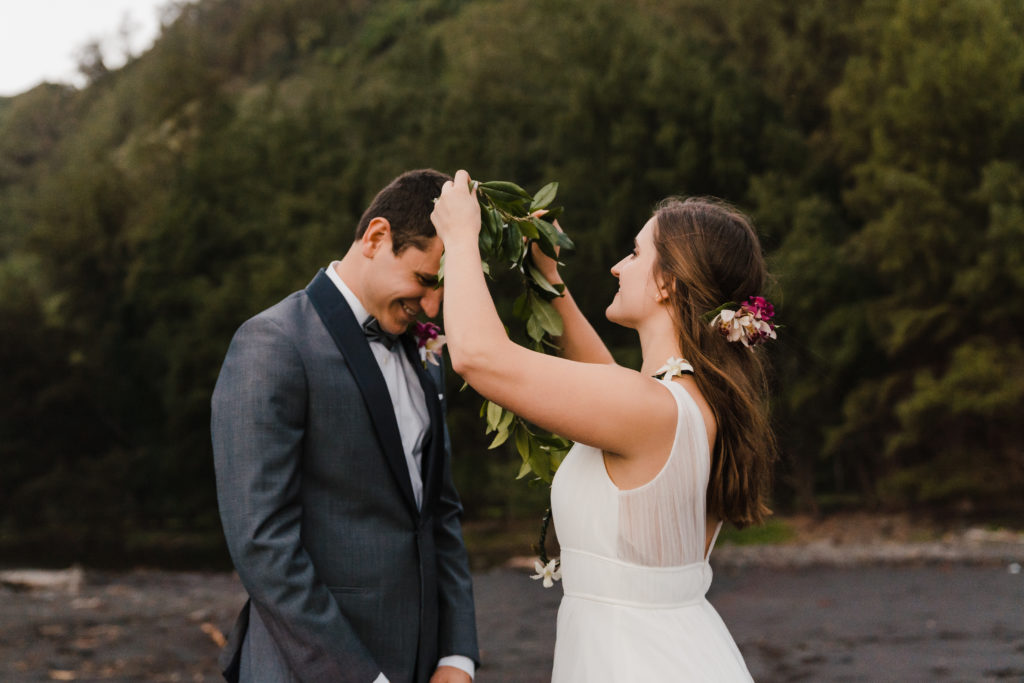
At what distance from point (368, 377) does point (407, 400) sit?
300 millimetres

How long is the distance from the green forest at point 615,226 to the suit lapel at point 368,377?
53.0 feet

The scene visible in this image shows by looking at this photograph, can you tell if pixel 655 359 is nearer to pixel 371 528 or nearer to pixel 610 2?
pixel 371 528

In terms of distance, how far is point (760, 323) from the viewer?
9.90ft

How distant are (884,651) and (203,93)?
164 feet

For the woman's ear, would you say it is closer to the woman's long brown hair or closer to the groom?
the woman's long brown hair

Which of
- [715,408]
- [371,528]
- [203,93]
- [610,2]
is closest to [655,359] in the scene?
[715,408]

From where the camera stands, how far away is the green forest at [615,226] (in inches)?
1011

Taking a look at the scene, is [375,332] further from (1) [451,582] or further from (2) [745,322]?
(2) [745,322]

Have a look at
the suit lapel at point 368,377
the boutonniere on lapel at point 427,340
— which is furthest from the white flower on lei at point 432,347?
the suit lapel at point 368,377

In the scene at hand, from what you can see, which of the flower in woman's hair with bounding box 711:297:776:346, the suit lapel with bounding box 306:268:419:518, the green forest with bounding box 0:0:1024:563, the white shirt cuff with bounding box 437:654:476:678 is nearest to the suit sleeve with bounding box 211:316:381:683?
the suit lapel with bounding box 306:268:419:518

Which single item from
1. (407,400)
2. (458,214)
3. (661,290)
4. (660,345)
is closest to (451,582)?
(407,400)

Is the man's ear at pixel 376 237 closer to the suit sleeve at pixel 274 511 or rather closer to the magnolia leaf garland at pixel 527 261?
the magnolia leaf garland at pixel 527 261

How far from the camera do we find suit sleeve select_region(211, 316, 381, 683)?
115 inches

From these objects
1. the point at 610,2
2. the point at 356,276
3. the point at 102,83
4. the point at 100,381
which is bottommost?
the point at 100,381
